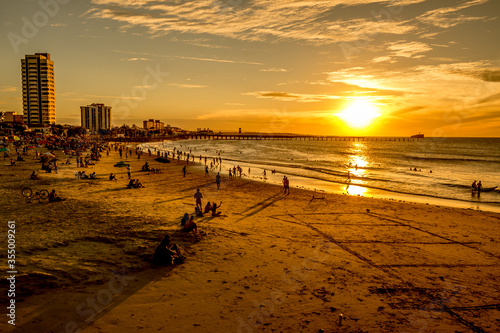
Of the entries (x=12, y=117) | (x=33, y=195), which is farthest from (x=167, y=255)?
(x=12, y=117)

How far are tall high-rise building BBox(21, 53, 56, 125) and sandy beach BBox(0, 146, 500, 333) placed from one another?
14637 centimetres

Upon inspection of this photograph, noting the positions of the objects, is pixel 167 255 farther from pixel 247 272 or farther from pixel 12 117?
pixel 12 117

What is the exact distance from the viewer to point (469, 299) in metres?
8.28

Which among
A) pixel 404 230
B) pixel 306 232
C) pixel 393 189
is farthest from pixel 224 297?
pixel 393 189

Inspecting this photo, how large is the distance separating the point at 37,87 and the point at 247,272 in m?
163

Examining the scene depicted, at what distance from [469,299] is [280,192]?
17357mm

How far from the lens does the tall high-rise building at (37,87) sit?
130750 millimetres

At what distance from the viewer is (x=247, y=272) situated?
9.12 meters

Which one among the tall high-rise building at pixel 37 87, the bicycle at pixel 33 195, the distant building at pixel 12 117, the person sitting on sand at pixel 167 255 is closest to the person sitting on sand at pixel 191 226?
the person sitting on sand at pixel 167 255

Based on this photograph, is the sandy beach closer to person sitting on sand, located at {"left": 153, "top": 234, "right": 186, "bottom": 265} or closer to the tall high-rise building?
person sitting on sand, located at {"left": 153, "top": 234, "right": 186, "bottom": 265}

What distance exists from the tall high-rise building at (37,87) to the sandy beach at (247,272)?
14637cm

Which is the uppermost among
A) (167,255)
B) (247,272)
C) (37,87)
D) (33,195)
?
(37,87)

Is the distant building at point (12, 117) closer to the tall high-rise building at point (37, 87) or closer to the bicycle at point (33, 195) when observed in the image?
the tall high-rise building at point (37, 87)

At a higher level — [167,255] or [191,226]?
[191,226]
